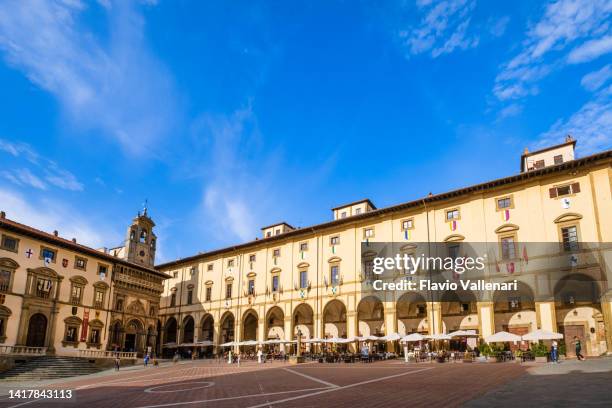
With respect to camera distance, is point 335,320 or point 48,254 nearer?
point 48,254

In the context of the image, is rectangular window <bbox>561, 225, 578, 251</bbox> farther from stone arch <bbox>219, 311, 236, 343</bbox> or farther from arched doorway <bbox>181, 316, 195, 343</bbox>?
arched doorway <bbox>181, 316, 195, 343</bbox>

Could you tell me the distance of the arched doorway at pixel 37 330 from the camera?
37.6 m

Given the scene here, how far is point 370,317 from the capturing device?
4225 cm

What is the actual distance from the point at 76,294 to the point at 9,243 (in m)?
8.24

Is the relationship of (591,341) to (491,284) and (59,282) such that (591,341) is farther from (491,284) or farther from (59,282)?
(59,282)


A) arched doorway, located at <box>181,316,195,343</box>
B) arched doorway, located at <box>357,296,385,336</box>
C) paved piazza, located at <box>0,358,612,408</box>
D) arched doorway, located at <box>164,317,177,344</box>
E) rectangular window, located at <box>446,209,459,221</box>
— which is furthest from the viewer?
arched doorway, located at <box>164,317,177,344</box>

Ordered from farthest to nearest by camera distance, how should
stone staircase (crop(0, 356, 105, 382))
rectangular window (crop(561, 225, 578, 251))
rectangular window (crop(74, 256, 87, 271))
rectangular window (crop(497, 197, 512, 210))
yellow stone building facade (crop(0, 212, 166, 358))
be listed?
rectangular window (crop(74, 256, 87, 271)), yellow stone building facade (crop(0, 212, 166, 358)), rectangular window (crop(497, 197, 512, 210)), stone staircase (crop(0, 356, 105, 382)), rectangular window (crop(561, 225, 578, 251))

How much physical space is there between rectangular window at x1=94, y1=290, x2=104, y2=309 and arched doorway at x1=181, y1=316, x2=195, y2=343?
1293 centimetres

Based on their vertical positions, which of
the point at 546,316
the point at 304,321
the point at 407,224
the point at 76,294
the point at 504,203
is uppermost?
the point at 504,203

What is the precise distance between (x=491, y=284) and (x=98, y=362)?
113 feet

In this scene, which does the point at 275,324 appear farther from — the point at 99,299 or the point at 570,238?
the point at 570,238

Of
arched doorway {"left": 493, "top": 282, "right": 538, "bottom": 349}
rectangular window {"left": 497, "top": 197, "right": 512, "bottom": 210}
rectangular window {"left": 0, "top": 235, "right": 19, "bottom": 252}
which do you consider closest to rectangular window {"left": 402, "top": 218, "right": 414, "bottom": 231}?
rectangular window {"left": 497, "top": 197, "right": 512, "bottom": 210}

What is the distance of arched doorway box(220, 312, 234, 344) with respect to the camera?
169ft

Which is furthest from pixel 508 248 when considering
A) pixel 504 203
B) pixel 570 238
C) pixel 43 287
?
pixel 43 287
